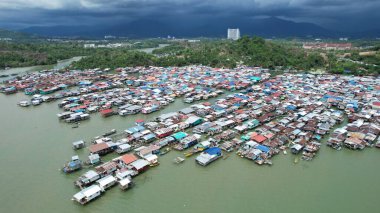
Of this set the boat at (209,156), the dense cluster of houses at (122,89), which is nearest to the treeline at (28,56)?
the dense cluster of houses at (122,89)

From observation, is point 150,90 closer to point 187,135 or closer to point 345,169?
point 187,135

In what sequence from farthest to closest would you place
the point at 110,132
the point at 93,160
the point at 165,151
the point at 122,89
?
the point at 122,89 → the point at 110,132 → the point at 165,151 → the point at 93,160

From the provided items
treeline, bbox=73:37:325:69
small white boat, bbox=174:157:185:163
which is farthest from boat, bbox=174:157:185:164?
treeline, bbox=73:37:325:69

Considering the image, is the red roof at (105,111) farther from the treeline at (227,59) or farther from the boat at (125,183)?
the treeline at (227,59)

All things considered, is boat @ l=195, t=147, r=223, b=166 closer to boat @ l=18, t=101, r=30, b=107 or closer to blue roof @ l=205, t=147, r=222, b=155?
blue roof @ l=205, t=147, r=222, b=155

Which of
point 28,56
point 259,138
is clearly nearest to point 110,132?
point 259,138

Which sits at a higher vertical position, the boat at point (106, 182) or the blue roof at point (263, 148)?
the blue roof at point (263, 148)

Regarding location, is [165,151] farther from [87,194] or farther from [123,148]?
[87,194]
